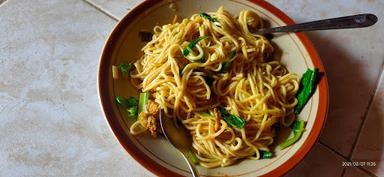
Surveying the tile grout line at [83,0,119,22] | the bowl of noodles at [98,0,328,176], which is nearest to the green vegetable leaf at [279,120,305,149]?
Answer: the bowl of noodles at [98,0,328,176]

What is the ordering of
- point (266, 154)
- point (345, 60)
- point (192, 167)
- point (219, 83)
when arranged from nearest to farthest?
point (192, 167), point (266, 154), point (219, 83), point (345, 60)

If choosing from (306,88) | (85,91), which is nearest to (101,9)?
(85,91)

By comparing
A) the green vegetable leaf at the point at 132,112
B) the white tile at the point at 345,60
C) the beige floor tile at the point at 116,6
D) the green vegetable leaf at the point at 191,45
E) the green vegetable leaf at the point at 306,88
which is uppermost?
the white tile at the point at 345,60

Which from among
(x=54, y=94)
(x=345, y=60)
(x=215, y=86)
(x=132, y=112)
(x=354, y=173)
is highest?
(x=345, y=60)

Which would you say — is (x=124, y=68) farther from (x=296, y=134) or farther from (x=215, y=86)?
(x=296, y=134)

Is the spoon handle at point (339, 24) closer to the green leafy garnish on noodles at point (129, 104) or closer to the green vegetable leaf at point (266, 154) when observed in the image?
the green vegetable leaf at point (266, 154)

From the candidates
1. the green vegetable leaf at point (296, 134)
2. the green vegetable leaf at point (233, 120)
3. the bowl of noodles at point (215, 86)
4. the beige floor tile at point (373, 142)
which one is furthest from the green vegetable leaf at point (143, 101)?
the beige floor tile at point (373, 142)
